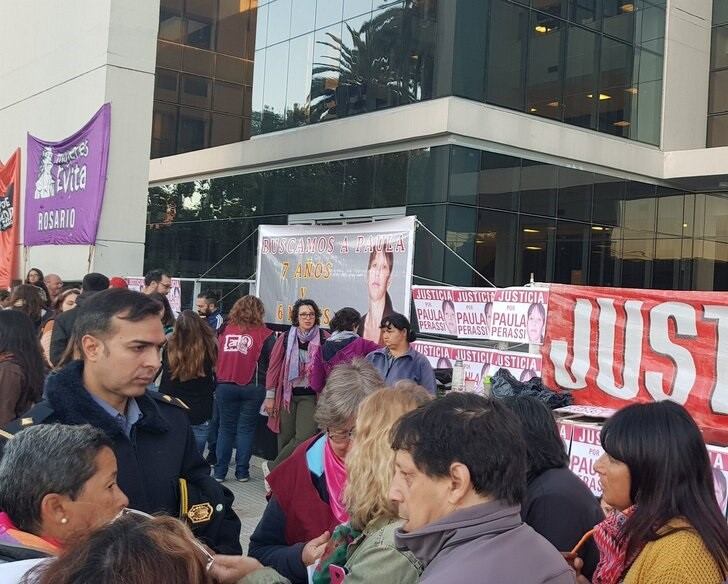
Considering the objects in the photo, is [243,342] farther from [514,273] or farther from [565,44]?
[565,44]

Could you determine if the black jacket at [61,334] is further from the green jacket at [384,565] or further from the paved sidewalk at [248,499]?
the green jacket at [384,565]

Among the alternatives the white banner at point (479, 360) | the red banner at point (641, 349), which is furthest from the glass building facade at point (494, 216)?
the red banner at point (641, 349)

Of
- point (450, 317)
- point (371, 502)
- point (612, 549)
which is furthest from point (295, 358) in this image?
point (371, 502)

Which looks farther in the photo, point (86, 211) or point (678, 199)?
point (678, 199)

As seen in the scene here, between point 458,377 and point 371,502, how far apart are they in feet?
17.5

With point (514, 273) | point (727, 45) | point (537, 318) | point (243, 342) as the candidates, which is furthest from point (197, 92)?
point (537, 318)

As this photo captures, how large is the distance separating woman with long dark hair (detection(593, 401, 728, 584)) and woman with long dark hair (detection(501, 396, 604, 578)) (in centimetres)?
16

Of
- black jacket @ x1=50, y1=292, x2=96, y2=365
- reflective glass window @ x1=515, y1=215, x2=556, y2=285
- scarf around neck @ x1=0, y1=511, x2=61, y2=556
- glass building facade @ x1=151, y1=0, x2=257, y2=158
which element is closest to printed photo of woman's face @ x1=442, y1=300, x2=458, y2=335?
black jacket @ x1=50, y1=292, x2=96, y2=365

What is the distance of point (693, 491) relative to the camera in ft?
9.06

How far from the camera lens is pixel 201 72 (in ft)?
87.1

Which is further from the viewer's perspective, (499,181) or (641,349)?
(499,181)

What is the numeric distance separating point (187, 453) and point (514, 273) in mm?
14388

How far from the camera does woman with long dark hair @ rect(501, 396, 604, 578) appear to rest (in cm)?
311

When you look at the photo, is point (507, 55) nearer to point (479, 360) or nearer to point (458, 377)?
point (479, 360)
